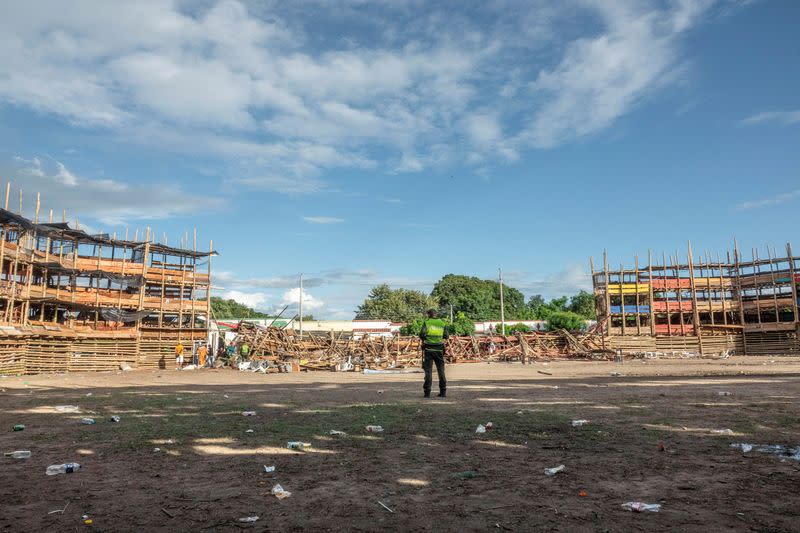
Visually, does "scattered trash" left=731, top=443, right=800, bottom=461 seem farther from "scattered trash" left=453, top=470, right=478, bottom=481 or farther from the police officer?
the police officer

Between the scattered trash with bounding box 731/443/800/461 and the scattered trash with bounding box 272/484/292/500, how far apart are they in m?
4.85

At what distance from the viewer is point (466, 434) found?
6914 millimetres

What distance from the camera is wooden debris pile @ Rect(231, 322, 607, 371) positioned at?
31.6 m

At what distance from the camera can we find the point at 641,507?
12.6 feet

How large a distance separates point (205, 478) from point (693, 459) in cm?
496

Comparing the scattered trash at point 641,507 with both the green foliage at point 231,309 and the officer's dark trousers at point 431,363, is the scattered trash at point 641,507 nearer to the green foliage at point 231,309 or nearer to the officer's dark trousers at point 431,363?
the officer's dark trousers at point 431,363

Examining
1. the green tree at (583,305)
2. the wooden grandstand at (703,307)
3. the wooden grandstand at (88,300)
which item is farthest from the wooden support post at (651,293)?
the wooden grandstand at (88,300)

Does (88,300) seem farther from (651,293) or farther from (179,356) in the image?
(651,293)

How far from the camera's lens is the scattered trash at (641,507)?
382 centimetres

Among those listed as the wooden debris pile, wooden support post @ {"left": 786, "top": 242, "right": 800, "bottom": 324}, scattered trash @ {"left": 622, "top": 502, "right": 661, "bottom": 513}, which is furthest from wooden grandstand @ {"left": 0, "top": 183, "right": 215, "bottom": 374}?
wooden support post @ {"left": 786, "top": 242, "right": 800, "bottom": 324}

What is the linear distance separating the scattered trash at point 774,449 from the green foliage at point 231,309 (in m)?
71.5

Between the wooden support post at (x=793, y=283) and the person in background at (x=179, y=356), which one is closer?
the person in background at (x=179, y=356)

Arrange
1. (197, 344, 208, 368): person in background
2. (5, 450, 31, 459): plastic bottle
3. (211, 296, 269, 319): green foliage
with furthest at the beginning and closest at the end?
1. (211, 296, 269, 319): green foliage
2. (197, 344, 208, 368): person in background
3. (5, 450, 31, 459): plastic bottle

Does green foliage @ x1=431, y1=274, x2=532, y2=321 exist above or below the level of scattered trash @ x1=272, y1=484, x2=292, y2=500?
above
